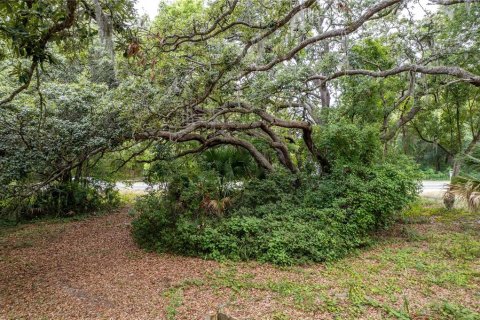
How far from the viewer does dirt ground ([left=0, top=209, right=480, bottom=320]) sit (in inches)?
150

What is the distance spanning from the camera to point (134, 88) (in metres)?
6.53

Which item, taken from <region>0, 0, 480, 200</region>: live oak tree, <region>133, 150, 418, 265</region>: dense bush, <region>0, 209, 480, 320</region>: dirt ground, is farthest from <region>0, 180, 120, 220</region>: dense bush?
<region>133, 150, 418, 265</region>: dense bush

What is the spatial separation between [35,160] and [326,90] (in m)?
7.99

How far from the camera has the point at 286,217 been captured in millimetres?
6215

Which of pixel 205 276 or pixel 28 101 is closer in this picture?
pixel 205 276

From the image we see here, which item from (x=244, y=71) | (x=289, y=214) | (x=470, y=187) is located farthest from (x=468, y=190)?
(x=244, y=71)

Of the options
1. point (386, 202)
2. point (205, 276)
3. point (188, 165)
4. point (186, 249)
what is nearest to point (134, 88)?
point (188, 165)

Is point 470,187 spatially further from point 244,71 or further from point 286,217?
point 244,71

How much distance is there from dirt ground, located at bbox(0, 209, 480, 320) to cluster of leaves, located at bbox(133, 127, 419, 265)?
33cm

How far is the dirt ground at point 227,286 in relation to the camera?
3801mm

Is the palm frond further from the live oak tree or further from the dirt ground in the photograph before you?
the live oak tree

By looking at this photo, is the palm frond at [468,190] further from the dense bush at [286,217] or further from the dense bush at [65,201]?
the dense bush at [65,201]

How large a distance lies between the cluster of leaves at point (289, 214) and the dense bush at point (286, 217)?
0.7 inches

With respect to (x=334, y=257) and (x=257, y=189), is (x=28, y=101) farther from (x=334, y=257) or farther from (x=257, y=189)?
(x=334, y=257)
